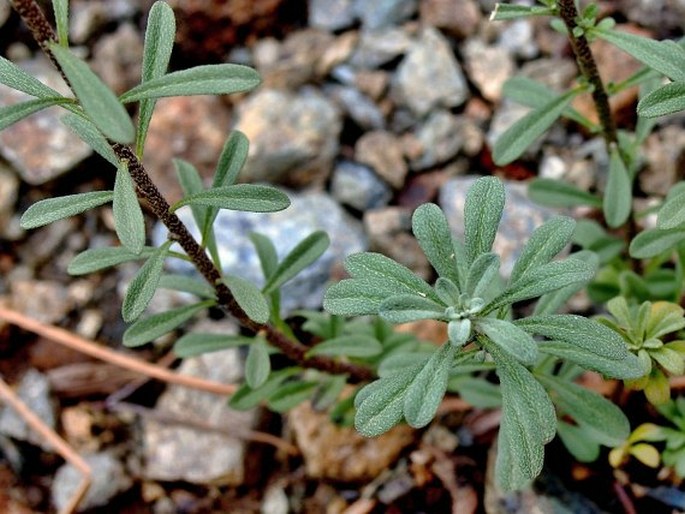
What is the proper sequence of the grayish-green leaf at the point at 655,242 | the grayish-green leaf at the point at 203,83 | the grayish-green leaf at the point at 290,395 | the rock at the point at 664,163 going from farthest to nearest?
the rock at the point at 664,163, the grayish-green leaf at the point at 290,395, the grayish-green leaf at the point at 655,242, the grayish-green leaf at the point at 203,83

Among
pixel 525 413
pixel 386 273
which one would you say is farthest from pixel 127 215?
pixel 525 413

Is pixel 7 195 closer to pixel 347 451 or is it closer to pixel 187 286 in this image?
pixel 187 286

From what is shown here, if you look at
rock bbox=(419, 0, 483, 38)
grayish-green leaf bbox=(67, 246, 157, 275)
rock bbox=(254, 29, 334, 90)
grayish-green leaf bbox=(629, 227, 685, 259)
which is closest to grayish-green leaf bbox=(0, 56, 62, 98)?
grayish-green leaf bbox=(67, 246, 157, 275)

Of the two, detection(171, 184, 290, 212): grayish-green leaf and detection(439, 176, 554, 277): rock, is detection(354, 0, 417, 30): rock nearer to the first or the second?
detection(439, 176, 554, 277): rock

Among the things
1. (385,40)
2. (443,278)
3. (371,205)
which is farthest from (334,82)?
(443,278)

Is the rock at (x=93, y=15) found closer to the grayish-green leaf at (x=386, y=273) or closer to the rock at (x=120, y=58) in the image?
the rock at (x=120, y=58)

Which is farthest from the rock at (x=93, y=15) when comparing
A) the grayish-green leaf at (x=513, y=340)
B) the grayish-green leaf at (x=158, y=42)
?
the grayish-green leaf at (x=513, y=340)
